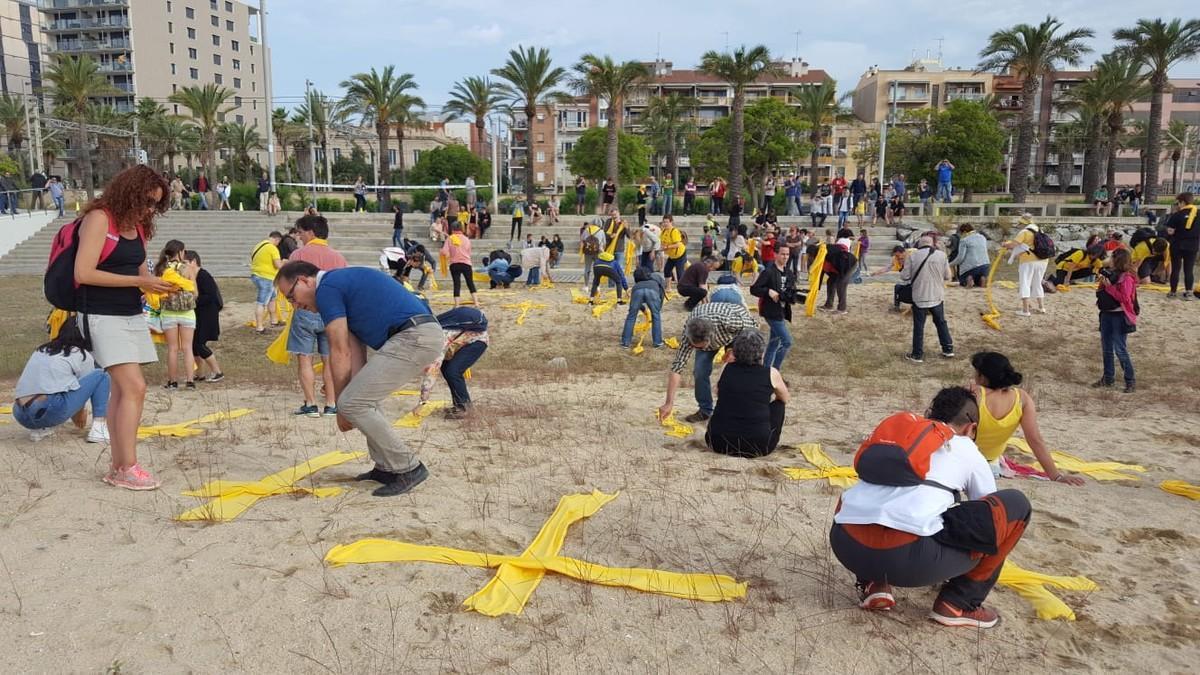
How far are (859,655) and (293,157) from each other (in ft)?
277

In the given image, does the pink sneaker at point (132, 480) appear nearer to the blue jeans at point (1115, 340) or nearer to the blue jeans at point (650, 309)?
the blue jeans at point (650, 309)

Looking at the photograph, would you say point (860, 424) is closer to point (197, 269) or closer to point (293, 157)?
point (197, 269)

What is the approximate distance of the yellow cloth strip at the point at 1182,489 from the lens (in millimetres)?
5465

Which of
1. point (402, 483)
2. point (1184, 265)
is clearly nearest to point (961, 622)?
point (402, 483)

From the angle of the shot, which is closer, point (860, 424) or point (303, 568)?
point (303, 568)

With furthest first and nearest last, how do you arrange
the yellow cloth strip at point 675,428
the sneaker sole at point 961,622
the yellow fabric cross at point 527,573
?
the yellow cloth strip at point 675,428 < the yellow fabric cross at point 527,573 < the sneaker sole at point 961,622

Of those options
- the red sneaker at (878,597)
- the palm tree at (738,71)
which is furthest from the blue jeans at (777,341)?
the palm tree at (738,71)

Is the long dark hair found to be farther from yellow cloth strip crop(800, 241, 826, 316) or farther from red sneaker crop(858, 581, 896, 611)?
yellow cloth strip crop(800, 241, 826, 316)

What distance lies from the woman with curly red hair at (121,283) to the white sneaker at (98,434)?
5.17 ft

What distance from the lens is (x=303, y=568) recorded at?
370 cm

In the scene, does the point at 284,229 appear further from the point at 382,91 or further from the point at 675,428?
the point at 675,428

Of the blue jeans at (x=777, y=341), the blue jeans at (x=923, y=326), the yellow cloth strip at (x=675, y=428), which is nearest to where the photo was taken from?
the yellow cloth strip at (x=675, y=428)

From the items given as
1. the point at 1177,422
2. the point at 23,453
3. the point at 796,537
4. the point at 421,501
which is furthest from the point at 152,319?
the point at 1177,422

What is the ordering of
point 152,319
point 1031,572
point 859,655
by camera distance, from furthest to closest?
1. point 152,319
2. point 1031,572
3. point 859,655
